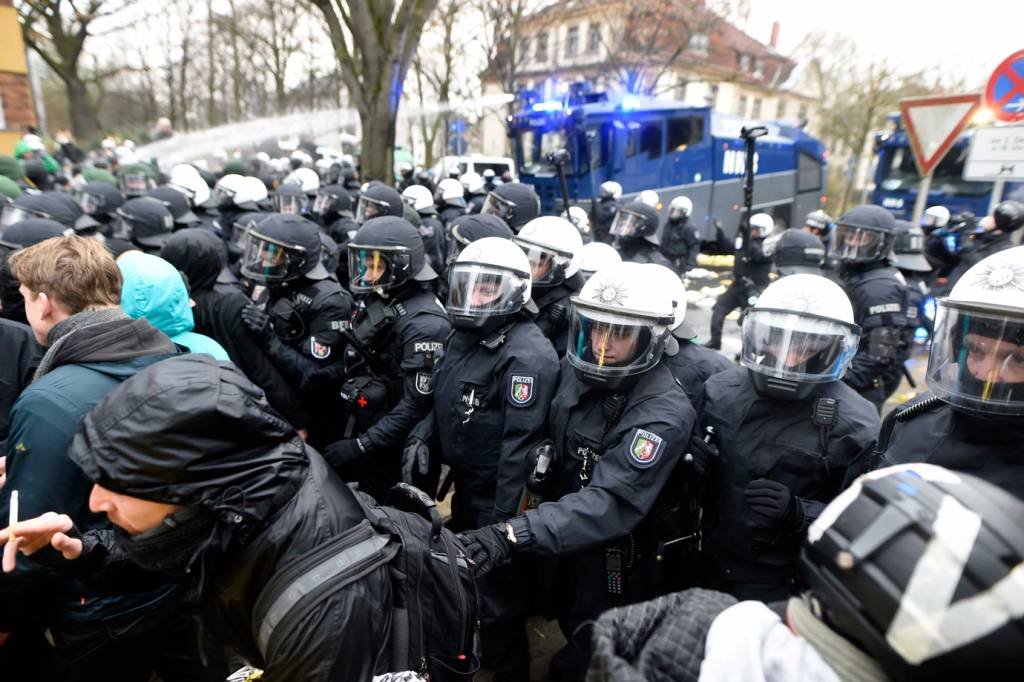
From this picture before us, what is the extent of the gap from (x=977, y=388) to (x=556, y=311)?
2.31 m

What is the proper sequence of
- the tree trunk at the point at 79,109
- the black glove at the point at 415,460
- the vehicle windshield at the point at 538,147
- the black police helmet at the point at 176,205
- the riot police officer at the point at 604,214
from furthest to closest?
the tree trunk at the point at 79,109
the vehicle windshield at the point at 538,147
the riot police officer at the point at 604,214
the black police helmet at the point at 176,205
the black glove at the point at 415,460

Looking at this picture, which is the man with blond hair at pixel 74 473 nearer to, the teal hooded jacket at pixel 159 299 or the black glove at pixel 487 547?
the teal hooded jacket at pixel 159 299

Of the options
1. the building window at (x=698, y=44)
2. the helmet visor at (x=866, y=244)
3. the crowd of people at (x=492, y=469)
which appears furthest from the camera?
the building window at (x=698, y=44)

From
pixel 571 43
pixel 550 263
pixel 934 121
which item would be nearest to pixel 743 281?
pixel 934 121

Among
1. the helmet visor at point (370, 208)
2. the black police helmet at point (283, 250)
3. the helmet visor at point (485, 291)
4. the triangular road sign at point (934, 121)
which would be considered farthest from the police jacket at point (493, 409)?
the triangular road sign at point (934, 121)

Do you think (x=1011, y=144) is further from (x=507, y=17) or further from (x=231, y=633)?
(x=507, y=17)

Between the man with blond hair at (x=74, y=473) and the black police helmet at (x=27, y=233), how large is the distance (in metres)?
1.71

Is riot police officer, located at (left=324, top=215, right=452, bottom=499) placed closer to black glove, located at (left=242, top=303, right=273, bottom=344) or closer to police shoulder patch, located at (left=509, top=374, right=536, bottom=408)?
black glove, located at (left=242, top=303, right=273, bottom=344)

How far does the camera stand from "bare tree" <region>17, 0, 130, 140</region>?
23.1 meters

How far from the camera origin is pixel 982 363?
6.31 feet

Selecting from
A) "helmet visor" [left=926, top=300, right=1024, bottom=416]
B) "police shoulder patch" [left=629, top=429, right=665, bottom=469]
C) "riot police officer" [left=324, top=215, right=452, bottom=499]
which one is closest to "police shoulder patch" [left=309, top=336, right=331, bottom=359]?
"riot police officer" [left=324, top=215, right=452, bottom=499]

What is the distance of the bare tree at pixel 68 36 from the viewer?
23.1 meters

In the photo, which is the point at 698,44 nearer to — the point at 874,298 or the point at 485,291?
the point at 874,298

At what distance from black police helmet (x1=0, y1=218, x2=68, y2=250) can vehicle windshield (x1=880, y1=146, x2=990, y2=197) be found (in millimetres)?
14440
